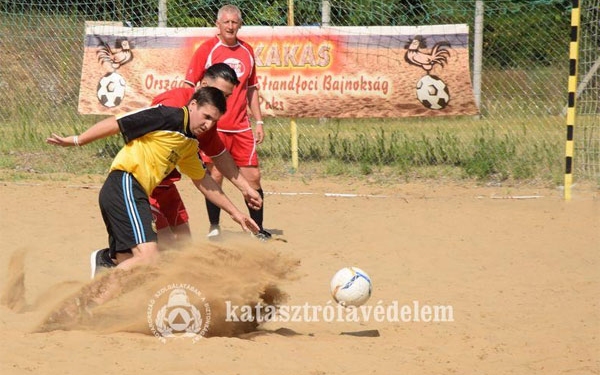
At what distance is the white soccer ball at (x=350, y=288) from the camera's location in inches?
244

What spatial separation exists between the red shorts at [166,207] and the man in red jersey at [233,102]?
1954 millimetres

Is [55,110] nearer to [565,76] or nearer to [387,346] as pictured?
[565,76]

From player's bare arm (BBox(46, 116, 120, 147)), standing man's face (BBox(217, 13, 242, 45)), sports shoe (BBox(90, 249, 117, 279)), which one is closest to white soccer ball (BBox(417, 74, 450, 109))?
standing man's face (BBox(217, 13, 242, 45))

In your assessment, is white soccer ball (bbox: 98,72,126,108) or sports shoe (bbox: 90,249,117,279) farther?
white soccer ball (bbox: 98,72,126,108)

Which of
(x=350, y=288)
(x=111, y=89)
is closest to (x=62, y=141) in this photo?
(x=350, y=288)

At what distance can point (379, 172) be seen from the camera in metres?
12.9

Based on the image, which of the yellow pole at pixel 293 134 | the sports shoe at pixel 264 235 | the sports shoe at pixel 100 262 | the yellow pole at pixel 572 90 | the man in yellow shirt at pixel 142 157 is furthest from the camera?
the yellow pole at pixel 293 134

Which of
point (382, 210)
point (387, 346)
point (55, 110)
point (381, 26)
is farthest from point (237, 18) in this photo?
point (55, 110)

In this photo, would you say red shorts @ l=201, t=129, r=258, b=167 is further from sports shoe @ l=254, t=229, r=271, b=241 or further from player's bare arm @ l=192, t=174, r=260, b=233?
player's bare arm @ l=192, t=174, r=260, b=233

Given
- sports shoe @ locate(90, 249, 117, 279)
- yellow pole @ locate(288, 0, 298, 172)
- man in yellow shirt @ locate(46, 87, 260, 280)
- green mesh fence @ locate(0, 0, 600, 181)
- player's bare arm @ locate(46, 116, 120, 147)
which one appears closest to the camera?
player's bare arm @ locate(46, 116, 120, 147)

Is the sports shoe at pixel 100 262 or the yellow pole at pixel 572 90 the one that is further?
the yellow pole at pixel 572 90

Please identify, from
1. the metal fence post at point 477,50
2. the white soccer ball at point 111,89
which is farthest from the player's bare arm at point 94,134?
the metal fence post at point 477,50

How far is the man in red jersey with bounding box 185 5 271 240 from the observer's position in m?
9.24

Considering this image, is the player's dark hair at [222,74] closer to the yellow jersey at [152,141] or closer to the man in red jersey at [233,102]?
the yellow jersey at [152,141]
